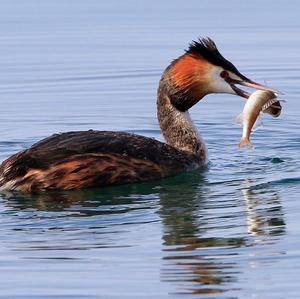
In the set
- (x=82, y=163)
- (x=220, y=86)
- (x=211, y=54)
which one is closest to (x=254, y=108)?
(x=220, y=86)

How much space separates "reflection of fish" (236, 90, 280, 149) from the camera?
12680 millimetres

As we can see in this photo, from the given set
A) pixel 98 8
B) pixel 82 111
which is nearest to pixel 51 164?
pixel 82 111

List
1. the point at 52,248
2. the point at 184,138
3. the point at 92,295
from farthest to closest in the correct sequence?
the point at 184,138, the point at 52,248, the point at 92,295

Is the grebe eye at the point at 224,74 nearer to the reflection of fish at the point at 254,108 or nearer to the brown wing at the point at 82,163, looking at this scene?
the reflection of fish at the point at 254,108

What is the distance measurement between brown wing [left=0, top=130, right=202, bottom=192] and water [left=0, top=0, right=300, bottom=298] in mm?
128

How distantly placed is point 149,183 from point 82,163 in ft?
2.33

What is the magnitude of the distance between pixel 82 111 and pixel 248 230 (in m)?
5.55

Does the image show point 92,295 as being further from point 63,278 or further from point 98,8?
point 98,8

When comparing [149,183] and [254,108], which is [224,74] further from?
[149,183]

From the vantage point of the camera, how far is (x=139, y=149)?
1239 centimetres

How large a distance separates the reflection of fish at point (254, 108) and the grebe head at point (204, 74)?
1.35 ft

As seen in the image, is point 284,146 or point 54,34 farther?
point 54,34

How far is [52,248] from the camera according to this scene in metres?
10.2

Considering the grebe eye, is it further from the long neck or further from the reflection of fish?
the reflection of fish
